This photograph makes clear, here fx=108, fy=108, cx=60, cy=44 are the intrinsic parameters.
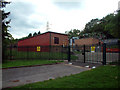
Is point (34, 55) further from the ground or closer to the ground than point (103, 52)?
closer to the ground

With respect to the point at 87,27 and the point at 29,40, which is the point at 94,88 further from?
the point at 87,27

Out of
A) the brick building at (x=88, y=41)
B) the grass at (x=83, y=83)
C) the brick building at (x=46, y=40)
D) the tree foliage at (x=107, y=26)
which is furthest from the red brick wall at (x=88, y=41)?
the grass at (x=83, y=83)

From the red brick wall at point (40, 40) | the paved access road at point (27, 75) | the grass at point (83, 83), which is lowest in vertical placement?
the paved access road at point (27, 75)

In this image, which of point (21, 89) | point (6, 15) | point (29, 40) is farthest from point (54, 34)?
point (21, 89)

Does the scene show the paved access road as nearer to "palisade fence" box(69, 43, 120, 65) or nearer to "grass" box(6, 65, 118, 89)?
"grass" box(6, 65, 118, 89)

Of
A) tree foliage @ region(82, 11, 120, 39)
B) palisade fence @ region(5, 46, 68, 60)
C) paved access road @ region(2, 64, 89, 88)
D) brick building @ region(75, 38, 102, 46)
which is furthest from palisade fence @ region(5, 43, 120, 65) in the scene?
brick building @ region(75, 38, 102, 46)

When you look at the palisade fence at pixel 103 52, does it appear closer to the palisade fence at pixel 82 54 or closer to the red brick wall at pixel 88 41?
the palisade fence at pixel 82 54

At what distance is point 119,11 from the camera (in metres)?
11.1

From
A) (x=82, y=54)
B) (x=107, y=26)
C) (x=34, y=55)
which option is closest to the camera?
(x=82, y=54)

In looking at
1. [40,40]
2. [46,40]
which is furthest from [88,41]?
[40,40]

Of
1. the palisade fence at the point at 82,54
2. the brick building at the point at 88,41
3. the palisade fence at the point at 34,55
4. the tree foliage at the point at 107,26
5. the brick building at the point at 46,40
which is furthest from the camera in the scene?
the brick building at the point at 88,41

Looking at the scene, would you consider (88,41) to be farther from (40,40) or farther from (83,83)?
(83,83)

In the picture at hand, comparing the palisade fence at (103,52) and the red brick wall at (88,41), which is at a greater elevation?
the red brick wall at (88,41)

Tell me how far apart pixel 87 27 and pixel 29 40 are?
49.2m
